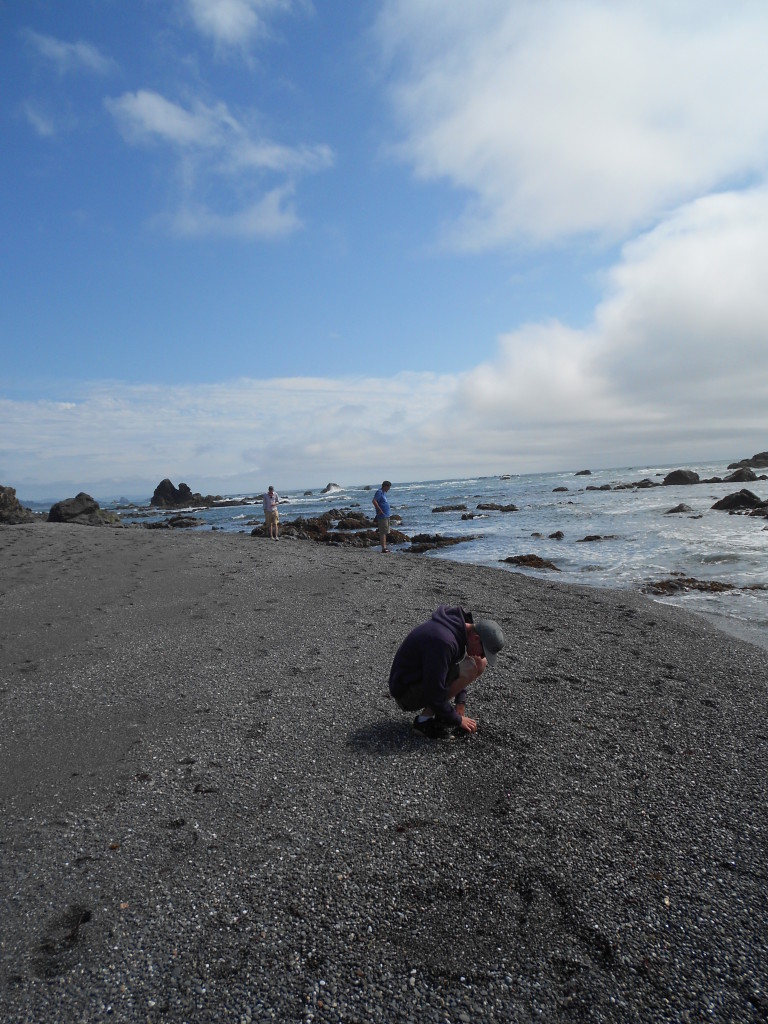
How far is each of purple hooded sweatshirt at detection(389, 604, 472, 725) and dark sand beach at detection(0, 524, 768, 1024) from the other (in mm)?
435

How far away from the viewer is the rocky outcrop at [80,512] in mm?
34969

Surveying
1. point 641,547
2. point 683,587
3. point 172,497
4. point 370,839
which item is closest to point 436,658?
point 370,839

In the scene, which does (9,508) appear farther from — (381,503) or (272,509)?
(381,503)

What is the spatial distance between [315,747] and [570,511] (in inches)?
1385

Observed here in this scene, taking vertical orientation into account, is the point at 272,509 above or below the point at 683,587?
above

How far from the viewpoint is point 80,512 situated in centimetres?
3562

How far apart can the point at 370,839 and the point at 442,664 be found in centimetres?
149

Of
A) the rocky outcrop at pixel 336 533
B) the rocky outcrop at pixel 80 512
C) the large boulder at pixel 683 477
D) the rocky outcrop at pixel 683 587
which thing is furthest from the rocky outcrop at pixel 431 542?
the large boulder at pixel 683 477

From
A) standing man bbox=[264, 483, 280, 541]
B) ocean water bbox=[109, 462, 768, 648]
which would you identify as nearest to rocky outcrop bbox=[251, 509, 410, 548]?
standing man bbox=[264, 483, 280, 541]

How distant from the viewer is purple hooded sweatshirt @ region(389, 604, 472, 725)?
4.77m

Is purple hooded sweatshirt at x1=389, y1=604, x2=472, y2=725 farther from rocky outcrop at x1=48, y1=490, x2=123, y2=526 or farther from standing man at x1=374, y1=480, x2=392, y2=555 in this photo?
rocky outcrop at x1=48, y1=490, x2=123, y2=526

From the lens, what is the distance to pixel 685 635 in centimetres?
857

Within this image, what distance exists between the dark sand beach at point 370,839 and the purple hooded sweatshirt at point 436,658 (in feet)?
1.43

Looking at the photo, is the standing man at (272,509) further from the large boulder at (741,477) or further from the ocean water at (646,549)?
the large boulder at (741,477)
